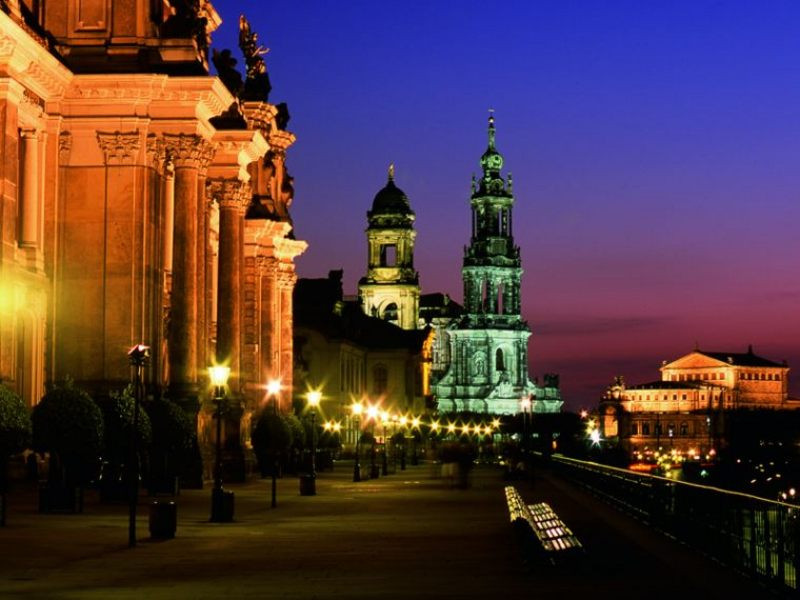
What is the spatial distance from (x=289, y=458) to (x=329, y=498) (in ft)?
92.2

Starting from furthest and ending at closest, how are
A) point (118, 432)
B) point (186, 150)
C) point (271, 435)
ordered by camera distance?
point (271, 435) → point (186, 150) → point (118, 432)

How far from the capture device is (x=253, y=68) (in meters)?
79.6

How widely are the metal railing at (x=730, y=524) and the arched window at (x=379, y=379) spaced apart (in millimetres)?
143570

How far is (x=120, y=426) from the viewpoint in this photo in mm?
44250

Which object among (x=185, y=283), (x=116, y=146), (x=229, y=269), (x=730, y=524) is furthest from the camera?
(x=229, y=269)

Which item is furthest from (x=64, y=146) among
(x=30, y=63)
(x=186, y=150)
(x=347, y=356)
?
(x=347, y=356)

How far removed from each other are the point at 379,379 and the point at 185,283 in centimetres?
12973

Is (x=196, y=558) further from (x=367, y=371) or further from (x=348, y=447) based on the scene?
(x=367, y=371)

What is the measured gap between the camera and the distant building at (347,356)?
155125mm

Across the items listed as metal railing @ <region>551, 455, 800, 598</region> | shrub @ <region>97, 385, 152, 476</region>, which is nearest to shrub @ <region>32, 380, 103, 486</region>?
shrub @ <region>97, 385, 152, 476</region>

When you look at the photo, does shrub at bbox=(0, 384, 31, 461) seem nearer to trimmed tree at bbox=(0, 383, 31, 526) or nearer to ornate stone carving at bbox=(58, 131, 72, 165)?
trimmed tree at bbox=(0, 383, 31, 526)

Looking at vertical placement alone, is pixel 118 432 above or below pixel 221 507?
above

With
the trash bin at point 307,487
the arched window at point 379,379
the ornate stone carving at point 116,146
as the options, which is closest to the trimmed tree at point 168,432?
the trash bin at point 307,487

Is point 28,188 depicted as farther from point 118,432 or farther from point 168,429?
point 118,432
